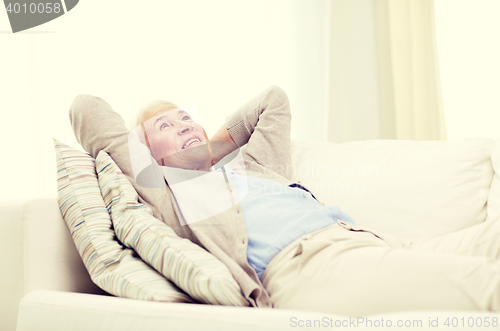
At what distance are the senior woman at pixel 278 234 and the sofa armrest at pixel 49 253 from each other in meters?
→ 0.20

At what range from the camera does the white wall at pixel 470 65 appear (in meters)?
1.94

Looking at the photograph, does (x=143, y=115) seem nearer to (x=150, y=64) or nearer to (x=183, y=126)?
(x=183, y=126)

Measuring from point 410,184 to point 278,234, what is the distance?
18.2 inches

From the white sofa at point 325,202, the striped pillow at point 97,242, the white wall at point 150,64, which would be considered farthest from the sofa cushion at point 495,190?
the white wall at point 150,64

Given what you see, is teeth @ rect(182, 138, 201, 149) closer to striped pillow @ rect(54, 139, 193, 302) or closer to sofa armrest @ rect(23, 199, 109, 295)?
striped pillow @ rect(54, 139, 193, 302)

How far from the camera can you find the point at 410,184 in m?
1.11

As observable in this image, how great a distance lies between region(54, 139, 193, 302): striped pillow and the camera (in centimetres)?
74

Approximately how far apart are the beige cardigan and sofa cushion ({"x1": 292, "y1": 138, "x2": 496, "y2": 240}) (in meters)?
0.15

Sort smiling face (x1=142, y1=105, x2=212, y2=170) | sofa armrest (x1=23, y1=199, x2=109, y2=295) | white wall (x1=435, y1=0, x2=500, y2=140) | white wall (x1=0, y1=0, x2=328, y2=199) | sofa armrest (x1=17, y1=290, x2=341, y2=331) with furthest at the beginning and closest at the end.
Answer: white wall (x1=0, y1=0, x2=328, y2=199)
white wall (x1=435, y1=0, x2=500, y2=140)
smiling face (x1=142, y1=105, x2=212, y2=170)
sofa armrest (x1=23, y1=199, x2=109, y2=295)
sofa armrest (x1=17, y1=290, x2=341, y2=331)

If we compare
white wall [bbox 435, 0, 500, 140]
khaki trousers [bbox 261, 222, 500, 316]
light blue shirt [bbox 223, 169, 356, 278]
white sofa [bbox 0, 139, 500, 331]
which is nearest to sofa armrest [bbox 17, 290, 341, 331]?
white sofa [bbox 0, 139, 500, 331]

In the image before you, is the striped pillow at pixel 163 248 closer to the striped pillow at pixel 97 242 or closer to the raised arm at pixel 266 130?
the striped pillow at pixel 97 242

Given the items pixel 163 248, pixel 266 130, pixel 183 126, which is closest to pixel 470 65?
pixel 266 130

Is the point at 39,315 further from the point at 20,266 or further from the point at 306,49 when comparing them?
the point at 306,49

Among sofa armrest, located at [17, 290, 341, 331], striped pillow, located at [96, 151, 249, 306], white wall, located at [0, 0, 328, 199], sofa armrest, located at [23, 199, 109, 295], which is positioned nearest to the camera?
sofa armrest, located at [17, 290, 341, 331]
